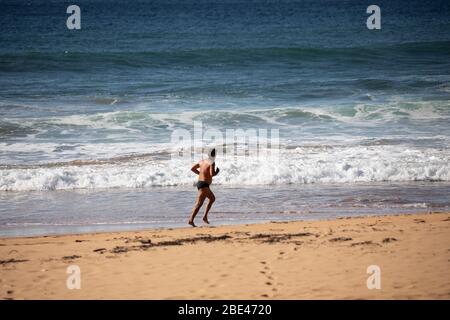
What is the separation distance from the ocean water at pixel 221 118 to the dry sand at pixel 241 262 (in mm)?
1434

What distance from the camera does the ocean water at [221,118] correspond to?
12039 mm

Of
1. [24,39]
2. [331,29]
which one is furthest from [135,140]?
[331,29]

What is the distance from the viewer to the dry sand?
6625 millimetres

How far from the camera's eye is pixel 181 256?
7.94m

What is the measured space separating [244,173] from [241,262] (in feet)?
21.7

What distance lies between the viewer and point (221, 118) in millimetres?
20703
